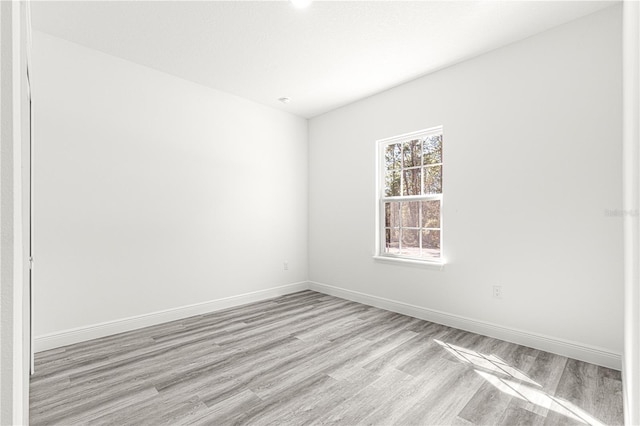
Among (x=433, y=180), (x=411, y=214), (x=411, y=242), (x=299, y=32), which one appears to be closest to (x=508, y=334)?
(x=411, y=242)

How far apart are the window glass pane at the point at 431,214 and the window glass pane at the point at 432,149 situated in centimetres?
48

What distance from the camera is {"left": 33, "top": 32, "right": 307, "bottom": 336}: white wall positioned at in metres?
2.71

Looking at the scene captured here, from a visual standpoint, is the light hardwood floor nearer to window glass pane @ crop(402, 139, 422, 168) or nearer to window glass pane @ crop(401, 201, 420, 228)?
window glass pane @ crop(401, 201, 420, 228)

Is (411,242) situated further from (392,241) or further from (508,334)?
(508,334)

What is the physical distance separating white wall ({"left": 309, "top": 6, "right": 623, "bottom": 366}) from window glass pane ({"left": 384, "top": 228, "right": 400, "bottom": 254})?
0.71 feet

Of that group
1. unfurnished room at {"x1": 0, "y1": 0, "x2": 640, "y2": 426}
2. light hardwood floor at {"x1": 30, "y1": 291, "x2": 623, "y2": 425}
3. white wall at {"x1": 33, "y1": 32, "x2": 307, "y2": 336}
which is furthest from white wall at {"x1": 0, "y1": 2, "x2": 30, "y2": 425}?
white wall at {"x1": 33, "y1": 32, "x2": 307, "y2": 336}

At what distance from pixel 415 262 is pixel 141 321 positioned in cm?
310

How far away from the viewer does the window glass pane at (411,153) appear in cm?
365

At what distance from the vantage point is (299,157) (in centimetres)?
484

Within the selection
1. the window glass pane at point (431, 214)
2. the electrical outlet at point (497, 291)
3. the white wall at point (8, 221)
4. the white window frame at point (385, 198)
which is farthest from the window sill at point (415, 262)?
the white wall at point (8, 221)

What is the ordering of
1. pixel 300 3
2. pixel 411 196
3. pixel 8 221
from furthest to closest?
pixel 411 196 → pixel 300 3 → pixel 8 221

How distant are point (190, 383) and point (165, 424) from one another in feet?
1.40

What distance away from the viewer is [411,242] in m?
3.69

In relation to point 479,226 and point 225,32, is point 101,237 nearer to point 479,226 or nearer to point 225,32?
point 225,32
